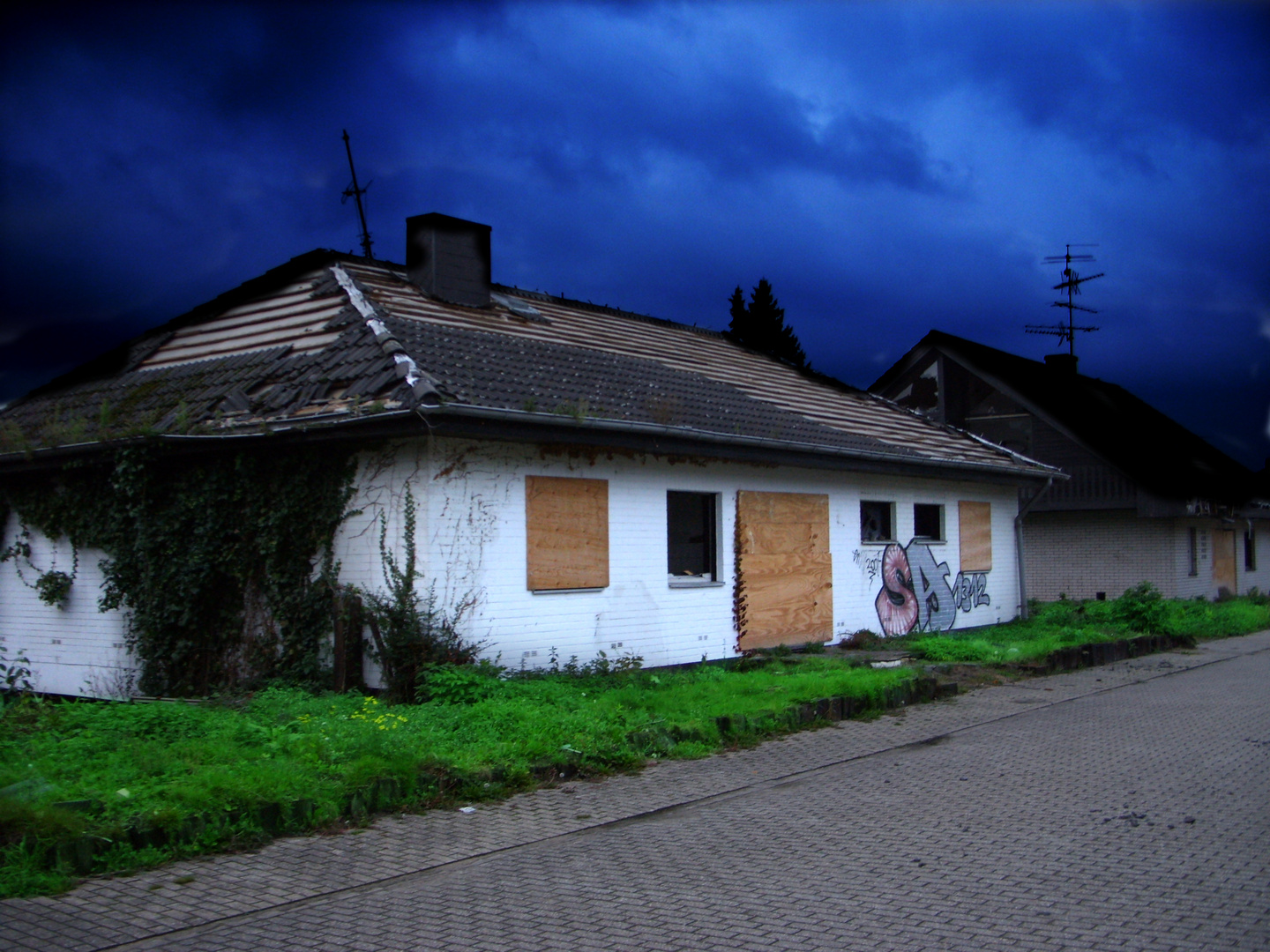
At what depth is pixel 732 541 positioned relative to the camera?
15109 mm

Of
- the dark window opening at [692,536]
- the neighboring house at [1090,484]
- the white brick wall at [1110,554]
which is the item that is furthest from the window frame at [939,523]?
the white brick wall at [1110,554]

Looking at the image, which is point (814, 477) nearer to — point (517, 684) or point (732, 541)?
point (732, 541)

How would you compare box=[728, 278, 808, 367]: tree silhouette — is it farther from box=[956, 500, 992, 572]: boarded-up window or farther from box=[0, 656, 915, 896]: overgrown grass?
box=[0, 656, 915, 896]: overgrown grass

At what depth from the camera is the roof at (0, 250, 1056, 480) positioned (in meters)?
12.0

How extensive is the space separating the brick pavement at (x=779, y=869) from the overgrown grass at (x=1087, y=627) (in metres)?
→ 6.18

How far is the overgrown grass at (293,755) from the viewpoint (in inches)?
247

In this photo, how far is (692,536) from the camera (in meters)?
15.3

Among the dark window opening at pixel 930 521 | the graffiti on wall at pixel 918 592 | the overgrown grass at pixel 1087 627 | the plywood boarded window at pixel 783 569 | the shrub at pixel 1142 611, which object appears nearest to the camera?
the plywood boarded window at pixel 783 569

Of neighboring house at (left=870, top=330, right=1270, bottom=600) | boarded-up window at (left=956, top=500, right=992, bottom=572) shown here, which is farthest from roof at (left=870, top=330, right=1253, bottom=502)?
boarded-up window at (left=956, top=500, right=992, bottom=572)

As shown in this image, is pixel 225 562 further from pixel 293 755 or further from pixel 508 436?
pixel 293 755

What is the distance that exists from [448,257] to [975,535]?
10603 mm

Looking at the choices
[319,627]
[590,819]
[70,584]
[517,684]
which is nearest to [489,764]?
[590,819]

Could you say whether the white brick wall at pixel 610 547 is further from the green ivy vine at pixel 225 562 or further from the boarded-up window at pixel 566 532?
the green ivy vine at pixel 225 562

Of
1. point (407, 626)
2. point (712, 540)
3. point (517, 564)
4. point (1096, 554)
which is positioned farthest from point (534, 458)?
point (1096, 554)
